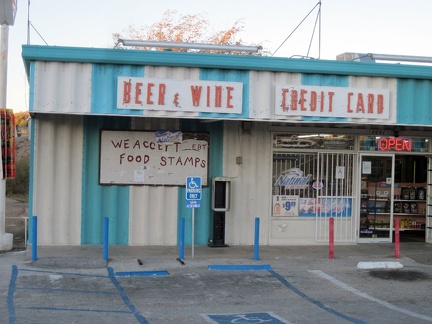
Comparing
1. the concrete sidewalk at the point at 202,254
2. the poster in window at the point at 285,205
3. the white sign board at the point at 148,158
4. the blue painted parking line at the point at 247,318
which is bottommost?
the blue painted parking line at the point at 247,318

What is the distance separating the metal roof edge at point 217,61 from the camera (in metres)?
11.8

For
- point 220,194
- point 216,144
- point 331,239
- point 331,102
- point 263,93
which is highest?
point 263,93

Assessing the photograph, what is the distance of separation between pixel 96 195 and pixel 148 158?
1.43 meters

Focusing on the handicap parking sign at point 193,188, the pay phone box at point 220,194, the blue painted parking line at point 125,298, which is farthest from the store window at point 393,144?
the blue painted parking line at point 125,298

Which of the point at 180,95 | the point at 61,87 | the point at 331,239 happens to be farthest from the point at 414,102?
the point at 61,87

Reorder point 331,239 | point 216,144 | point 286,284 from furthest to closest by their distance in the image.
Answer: point 216,144 < point 331,239 < point 286,284

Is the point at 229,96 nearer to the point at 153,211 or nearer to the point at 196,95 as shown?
the point at 196,95

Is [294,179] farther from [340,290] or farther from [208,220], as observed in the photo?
[340,290]

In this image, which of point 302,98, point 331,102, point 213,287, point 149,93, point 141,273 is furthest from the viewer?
point 331,102

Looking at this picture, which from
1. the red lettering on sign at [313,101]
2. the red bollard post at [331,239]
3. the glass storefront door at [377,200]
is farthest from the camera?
the glass storefront door at [377,200]

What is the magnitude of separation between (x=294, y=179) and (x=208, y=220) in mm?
2327

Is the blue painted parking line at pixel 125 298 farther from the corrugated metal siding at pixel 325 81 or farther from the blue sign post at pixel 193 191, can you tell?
the corrugated metal siding at pixel 325 81

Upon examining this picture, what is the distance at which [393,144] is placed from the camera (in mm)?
14820

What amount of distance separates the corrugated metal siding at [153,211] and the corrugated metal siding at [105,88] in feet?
5.94
